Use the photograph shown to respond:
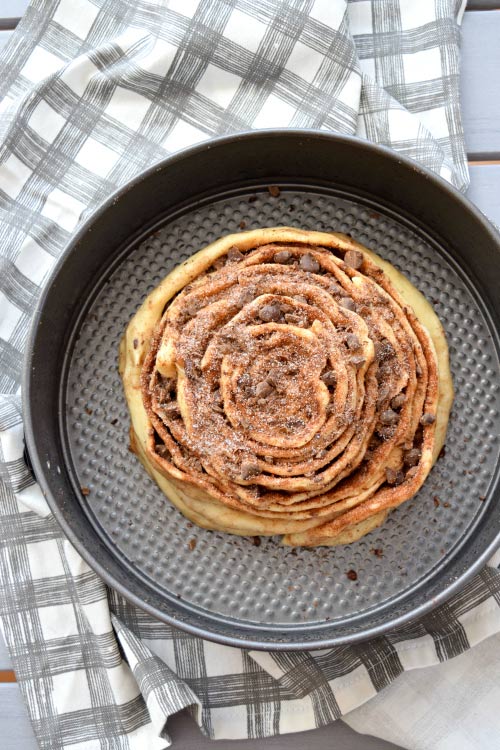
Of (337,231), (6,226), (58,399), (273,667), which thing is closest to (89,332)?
(58,399)

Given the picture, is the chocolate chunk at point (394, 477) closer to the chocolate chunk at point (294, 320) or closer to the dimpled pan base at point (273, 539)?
the dimpled pan base at point (273, 539)

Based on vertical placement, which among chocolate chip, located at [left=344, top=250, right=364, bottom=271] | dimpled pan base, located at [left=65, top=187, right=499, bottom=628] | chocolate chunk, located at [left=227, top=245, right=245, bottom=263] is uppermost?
chocolate chip, located at [left=344, top=250, right=364, bottom=271]

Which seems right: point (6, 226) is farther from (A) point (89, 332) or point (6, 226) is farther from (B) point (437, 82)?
(B) point (437, 82)

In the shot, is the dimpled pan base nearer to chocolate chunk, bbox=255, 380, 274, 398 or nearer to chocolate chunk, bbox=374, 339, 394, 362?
chocolate chunk, bbox=374, 339, 394, 362

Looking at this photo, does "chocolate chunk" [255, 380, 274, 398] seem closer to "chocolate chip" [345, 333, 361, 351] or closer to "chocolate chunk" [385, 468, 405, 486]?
"chocolate chip" [345, 333, 361, 351]

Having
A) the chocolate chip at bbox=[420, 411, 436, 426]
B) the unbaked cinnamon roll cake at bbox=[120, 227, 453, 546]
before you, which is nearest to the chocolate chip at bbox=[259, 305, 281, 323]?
the unbaked cinnamon roll cake at bbox=[120, 227, 453, 546]

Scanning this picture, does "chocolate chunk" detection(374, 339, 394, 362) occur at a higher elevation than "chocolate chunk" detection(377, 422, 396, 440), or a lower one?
higher

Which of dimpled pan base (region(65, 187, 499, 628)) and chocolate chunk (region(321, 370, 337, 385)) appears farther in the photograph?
dimpled pan base (region(65, 187, 499, 628))
